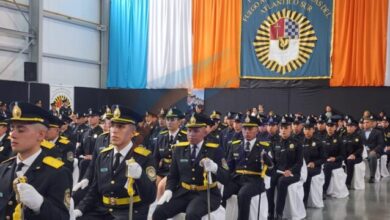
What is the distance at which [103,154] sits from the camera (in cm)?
393

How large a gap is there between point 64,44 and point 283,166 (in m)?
11.7

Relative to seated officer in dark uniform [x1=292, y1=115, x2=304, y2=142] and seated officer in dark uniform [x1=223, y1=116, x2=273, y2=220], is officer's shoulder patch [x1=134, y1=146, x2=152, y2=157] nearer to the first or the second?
seated officer in dark uniform [x1=223, y1=116, x2=273, y2=220]

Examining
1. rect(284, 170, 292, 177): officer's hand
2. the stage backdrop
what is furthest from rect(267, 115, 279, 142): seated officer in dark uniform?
the stage backdrop

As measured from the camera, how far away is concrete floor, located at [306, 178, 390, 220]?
6.67 metres

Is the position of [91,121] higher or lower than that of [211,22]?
lower

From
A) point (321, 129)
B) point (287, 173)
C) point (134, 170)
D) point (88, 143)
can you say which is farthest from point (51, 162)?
point (321, 129)

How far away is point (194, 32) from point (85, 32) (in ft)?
13.6

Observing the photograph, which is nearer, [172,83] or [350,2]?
[350,2]

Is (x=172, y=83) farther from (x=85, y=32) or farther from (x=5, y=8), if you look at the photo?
(x=5, y=8)

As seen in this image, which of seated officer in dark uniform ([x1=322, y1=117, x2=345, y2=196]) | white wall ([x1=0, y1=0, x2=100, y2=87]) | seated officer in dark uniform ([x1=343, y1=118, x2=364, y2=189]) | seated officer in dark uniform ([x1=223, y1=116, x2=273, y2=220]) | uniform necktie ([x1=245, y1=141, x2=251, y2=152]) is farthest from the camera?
white wall ([x1=0, y1=0, x2=100, y2=87])

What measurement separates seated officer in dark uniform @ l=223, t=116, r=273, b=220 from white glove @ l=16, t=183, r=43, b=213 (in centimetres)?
331

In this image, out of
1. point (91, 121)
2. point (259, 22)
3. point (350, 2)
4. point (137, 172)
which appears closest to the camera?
point (137, 172)

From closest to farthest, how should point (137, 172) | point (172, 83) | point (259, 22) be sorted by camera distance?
point (137, 172) < point (259, 22) < point (172, 83)

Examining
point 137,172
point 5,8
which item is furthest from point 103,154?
point 5,8
